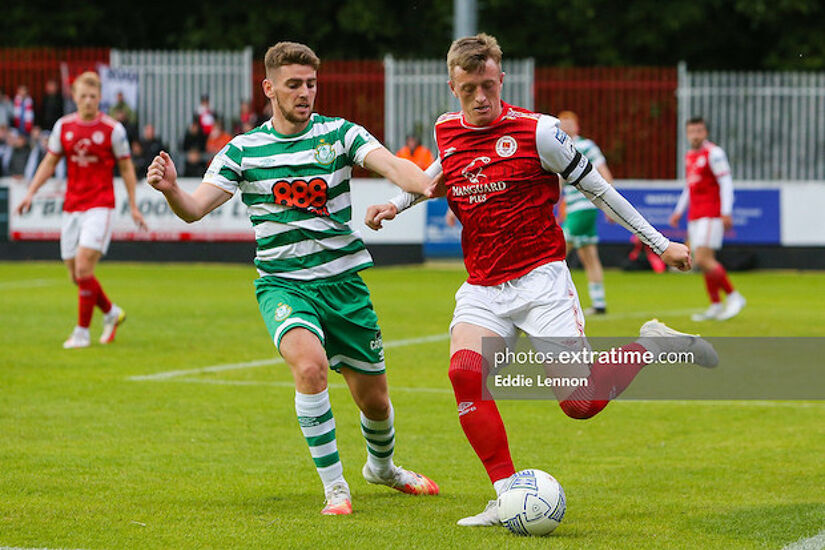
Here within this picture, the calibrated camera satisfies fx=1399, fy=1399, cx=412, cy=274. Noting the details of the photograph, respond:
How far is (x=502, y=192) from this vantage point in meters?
6.32

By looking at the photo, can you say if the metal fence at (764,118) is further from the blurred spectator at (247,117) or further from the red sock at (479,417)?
the red sock at (479,417)

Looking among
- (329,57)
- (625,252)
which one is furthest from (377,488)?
(329,57)

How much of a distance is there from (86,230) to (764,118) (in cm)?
1544

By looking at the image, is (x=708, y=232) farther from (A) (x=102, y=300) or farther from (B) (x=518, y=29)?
(B) (x=518, y=29)

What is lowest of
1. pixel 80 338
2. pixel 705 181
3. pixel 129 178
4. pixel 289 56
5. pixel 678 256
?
pixel 80 338

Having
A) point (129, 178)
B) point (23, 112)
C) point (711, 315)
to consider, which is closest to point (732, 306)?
point (711, 315)

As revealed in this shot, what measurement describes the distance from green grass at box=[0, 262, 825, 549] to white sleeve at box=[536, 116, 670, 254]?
1272 millimetres

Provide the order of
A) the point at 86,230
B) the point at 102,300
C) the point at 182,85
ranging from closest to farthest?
the point at 86,230, the point at 102,300, the point at 182,85

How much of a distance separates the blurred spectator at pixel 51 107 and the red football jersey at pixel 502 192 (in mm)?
20491

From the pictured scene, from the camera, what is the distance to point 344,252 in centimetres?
656

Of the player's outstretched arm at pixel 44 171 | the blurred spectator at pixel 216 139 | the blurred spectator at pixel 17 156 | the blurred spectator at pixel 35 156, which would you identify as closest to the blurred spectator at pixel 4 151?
the blurred spectator at pixel 17 156

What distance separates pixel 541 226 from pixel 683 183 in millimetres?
17030

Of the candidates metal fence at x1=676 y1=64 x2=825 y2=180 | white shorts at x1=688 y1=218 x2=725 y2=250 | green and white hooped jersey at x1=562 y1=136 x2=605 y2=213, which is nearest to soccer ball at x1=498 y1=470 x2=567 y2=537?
green and white hooped jersey at x1=562 y1=136 x2=605 y2=213

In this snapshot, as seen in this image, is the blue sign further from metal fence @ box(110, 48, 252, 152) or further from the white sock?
metal fence @ box(110, 48, 252, 152)
